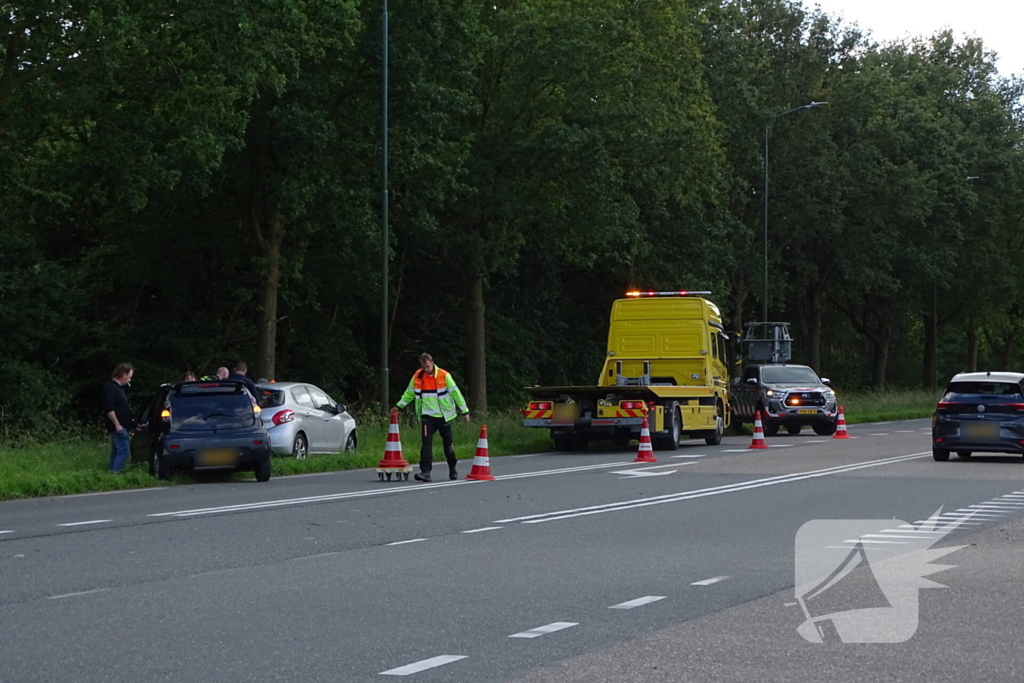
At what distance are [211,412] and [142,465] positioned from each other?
163cm

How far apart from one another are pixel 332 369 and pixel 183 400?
85.0 ft

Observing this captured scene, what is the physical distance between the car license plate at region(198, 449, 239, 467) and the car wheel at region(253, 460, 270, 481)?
0.50 meters

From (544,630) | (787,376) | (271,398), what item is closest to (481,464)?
(271,398)

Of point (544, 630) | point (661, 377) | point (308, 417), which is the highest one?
point (661, 377)

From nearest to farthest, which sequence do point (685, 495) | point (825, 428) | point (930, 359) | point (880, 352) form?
point (685, 495) → point (825, 428) → point (880, 352) → point (930, 359)

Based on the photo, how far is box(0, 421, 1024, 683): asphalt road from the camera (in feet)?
25.5

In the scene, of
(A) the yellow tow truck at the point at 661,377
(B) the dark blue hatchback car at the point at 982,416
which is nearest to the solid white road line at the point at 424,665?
(B) the dark blue hatchback car at the point at 982,416

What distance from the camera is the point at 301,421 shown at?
26.0m

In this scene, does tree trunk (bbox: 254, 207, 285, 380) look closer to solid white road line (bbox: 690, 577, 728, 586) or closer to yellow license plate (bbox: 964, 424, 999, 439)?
yellow license plate (bbox: 964, 424, 999, 439)

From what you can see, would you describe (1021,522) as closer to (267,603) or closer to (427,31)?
(267,603)

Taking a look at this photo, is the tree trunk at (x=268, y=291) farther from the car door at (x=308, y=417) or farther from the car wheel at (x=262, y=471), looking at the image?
the car wheel at (x=262, y=471)

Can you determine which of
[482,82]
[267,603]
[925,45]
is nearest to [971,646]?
[267,603]

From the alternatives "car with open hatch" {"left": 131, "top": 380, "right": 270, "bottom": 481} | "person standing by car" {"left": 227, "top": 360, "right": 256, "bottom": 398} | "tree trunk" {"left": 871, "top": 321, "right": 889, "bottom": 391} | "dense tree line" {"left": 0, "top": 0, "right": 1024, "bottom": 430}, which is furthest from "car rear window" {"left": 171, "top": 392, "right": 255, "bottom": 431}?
"tree trunk" {"left": 871, "top": 321, "right": 889, "bottom": 391}

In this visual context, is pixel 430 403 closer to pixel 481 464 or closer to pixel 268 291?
pixel 481 464
